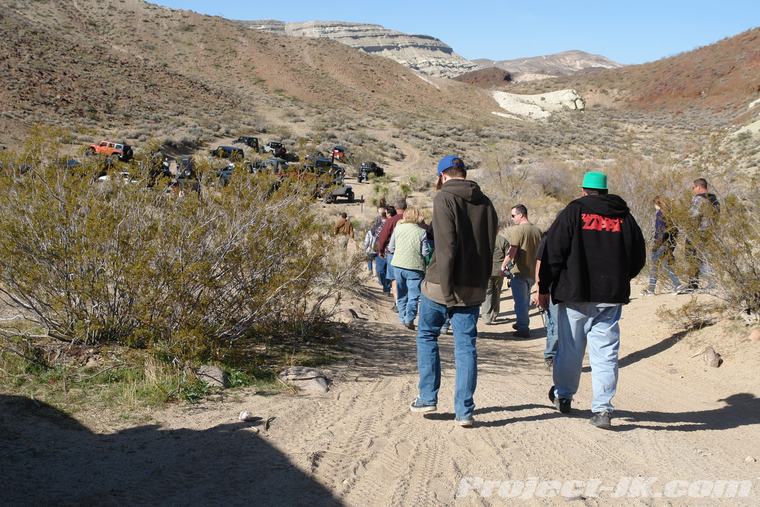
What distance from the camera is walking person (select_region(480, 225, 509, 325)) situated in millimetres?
7480

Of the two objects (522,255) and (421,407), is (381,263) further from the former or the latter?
(421,407)

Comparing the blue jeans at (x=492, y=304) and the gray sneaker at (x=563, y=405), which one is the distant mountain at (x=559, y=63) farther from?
the gray sneaker at (x=563, y=405)

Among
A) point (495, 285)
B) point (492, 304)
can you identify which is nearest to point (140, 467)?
point (495, 285)

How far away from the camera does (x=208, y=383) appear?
168 inches

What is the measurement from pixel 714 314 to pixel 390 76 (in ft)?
229

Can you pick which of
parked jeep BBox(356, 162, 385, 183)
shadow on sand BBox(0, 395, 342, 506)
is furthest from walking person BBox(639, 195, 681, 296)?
parked jeep BBox(356, 162, 385, 183)

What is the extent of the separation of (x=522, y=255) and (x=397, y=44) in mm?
143824

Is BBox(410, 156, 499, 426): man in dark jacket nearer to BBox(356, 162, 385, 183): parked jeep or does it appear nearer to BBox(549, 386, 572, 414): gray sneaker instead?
BBox(549, 386, 572, 414): gray sneaker

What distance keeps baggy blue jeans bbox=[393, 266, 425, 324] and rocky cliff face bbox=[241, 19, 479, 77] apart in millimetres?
132358

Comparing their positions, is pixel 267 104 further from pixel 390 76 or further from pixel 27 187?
pixel 27 187

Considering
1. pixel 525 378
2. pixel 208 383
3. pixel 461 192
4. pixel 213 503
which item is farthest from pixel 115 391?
pixel 525 378

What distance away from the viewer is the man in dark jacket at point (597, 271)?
12.3ft

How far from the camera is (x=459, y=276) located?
11.6ft

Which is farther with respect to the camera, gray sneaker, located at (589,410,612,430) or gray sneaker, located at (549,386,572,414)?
gray sneaker, located at (549,386,572,414)
